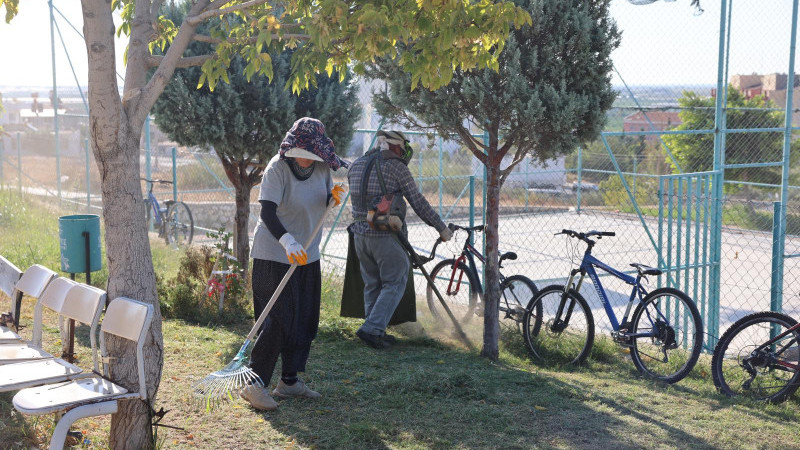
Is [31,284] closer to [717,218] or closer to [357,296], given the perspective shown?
[357,296]

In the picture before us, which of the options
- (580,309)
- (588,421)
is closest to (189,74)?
(580,309)

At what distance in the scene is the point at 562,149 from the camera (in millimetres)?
5934

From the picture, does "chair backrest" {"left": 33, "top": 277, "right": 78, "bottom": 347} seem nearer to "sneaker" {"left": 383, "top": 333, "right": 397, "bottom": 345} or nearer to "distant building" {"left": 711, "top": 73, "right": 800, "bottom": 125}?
"sneaker" {"left": 383, "top": 333, "right": 397, "bottom": 345}

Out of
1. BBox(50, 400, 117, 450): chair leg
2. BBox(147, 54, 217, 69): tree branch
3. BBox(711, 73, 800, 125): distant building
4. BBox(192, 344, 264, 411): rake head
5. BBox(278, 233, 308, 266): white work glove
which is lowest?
BBox(192, 344, 264, 411): rake head

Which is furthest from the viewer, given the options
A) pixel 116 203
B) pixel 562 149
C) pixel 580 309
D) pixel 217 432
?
pixel 580 309

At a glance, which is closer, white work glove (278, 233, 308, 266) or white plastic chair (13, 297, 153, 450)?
white plastic chair (13, 297, 153, 450)

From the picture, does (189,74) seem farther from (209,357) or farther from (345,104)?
(209,357)

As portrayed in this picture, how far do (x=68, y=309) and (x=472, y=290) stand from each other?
407 centimetres

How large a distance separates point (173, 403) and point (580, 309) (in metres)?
3.17

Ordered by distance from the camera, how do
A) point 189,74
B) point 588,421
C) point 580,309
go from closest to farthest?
point 588,421 → point 580,309 → point 189,74

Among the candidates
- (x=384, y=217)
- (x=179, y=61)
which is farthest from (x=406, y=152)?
(x=179, y=61)

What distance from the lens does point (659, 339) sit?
19.9 feet

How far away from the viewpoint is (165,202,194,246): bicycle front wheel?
42.9 feet

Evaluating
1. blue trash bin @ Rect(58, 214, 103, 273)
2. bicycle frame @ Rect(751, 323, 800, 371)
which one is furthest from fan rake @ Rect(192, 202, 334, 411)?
bicycle frame @ Rect(751, 323, 800, 371)
